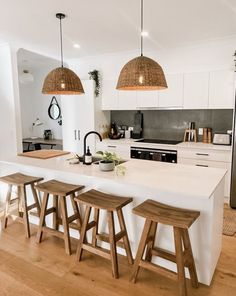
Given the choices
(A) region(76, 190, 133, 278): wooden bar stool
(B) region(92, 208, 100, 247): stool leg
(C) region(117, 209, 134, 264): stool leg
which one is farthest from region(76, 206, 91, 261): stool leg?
(C) region(117, 209, 134, 264): stool leg

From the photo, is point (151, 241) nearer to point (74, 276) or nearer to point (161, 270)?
point (161, 270)

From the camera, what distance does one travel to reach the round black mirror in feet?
21.9

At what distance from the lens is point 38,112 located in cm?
702

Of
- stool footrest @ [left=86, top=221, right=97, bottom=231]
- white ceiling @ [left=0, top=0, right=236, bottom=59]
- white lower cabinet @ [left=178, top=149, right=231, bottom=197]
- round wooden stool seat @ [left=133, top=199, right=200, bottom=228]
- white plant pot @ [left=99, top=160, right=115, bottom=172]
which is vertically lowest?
stool footrest @ [left=86, top=221, right=97, bottom=231]

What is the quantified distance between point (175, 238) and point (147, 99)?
10.2 ft

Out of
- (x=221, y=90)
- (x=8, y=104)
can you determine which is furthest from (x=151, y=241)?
(x=8, y=104)

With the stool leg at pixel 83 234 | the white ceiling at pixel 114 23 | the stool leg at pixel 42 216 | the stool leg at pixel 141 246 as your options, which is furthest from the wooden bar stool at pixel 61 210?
the white ceiling at pixel 114 23

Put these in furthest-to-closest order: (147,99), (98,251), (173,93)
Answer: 1. (147,99)
2. (173,93)
3. (98,251)

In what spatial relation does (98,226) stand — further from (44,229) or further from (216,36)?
(216,36)

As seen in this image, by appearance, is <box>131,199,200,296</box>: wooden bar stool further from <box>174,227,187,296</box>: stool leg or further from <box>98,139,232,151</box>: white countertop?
<box>98,139,232,151</box>: white countertop

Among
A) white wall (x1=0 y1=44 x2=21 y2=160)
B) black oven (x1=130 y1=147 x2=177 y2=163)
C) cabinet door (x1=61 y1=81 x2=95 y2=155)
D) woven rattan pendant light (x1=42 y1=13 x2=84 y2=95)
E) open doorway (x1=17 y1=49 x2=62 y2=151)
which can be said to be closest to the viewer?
woven rattan pendant light (x1=42 y1=13 x2=84 y2=95)

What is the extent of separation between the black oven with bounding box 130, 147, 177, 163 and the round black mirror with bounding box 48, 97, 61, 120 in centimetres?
306

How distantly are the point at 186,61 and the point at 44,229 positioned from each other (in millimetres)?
3413

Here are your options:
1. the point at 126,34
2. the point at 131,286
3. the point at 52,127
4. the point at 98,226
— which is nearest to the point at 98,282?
the point at 131,286
